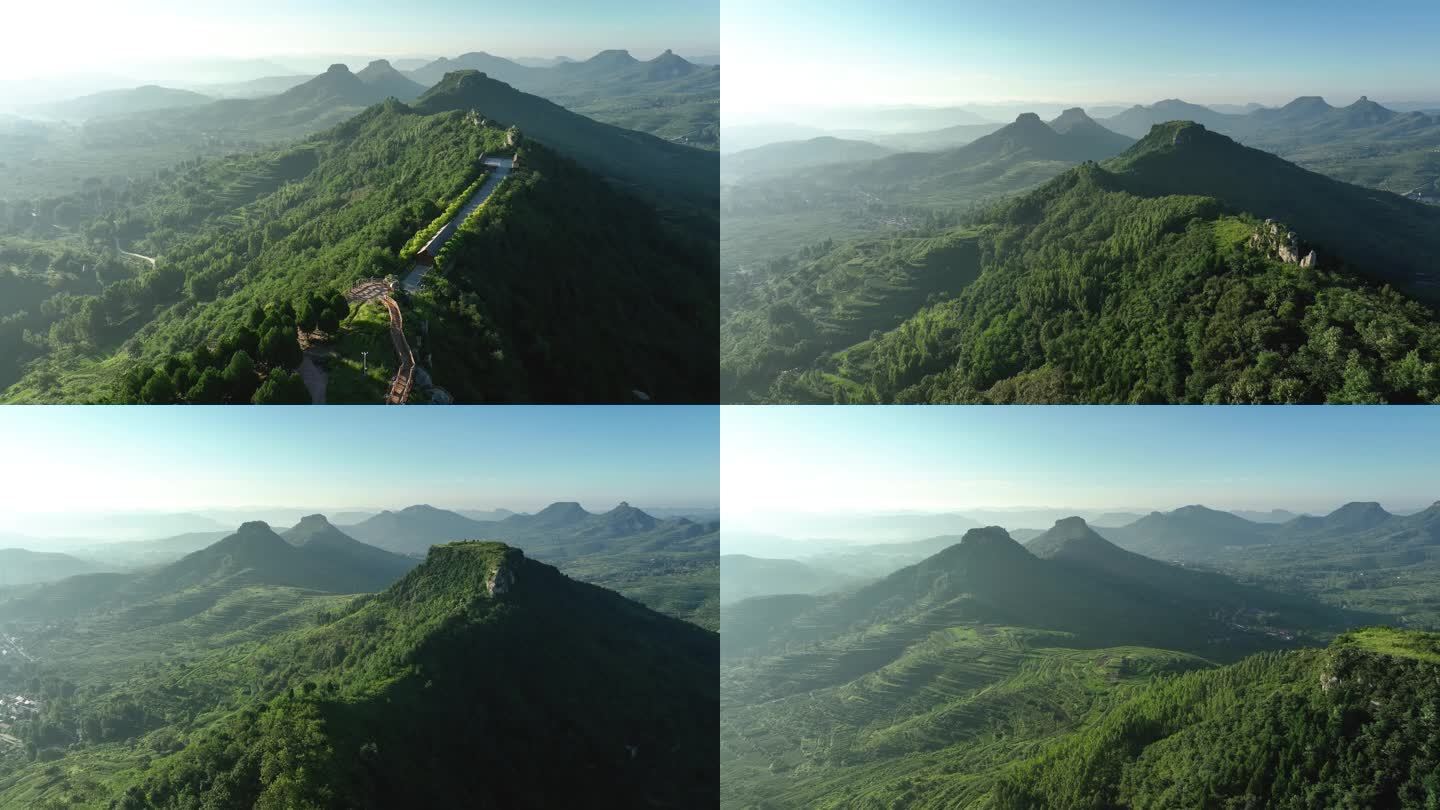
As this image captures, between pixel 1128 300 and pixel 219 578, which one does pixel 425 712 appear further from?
pixel 1128 300

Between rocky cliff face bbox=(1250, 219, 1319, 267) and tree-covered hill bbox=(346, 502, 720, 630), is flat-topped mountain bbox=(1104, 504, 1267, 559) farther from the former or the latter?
tree-covered hill bbox=(346, 502, 720, 630)

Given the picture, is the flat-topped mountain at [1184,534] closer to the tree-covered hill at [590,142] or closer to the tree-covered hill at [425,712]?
the tree-covered hill at [425,712]

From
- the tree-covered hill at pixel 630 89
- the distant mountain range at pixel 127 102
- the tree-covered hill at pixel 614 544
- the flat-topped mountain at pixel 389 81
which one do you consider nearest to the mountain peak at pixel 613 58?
the tree-covered hill at pixel 630 89

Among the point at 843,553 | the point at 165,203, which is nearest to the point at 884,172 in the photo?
the point at 165,203

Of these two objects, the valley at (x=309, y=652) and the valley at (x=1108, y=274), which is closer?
the valley at (x=309, y=652)

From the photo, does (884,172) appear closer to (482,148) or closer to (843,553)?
(482,148)

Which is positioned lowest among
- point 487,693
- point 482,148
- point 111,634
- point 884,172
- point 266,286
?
point 487,693
